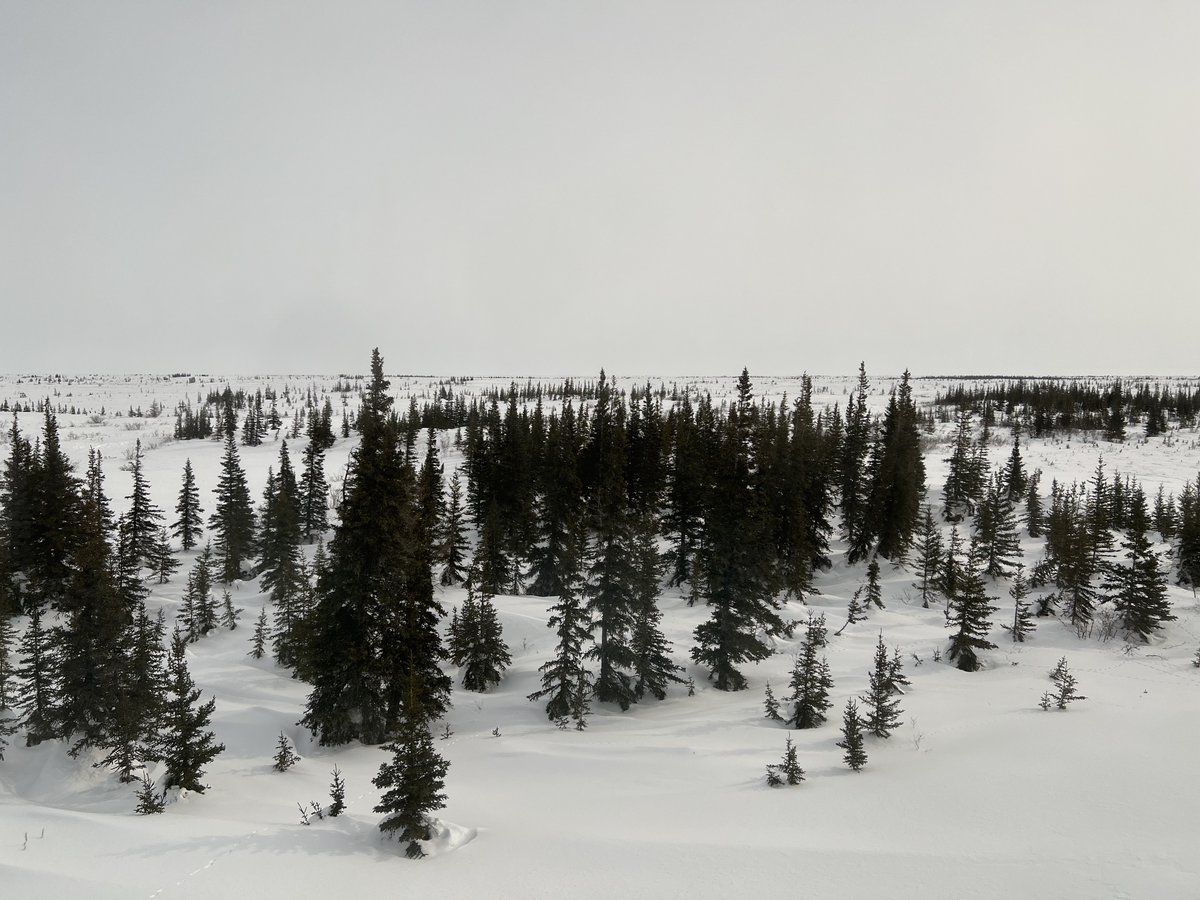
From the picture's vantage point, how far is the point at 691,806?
1215cm

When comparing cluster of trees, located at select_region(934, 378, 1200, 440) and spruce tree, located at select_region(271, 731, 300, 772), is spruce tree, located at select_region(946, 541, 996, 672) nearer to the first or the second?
spruce tree, located at select_region(271, 731, 300, 772)

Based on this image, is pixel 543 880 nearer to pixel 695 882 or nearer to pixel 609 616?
pixel 695 882

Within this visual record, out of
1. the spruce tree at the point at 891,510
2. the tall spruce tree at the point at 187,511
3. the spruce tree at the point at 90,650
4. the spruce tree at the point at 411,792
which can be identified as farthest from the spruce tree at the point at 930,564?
the tall spruce tree at the point at 187,511

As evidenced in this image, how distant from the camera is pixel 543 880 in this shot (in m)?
9.09

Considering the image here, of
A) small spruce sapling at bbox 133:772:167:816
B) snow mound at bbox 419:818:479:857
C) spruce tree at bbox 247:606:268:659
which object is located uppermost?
snow mound at bbox 419:818:479:857

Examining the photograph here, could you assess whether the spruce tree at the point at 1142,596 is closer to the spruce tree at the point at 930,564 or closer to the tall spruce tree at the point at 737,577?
the spruce tree at the point at 930,564

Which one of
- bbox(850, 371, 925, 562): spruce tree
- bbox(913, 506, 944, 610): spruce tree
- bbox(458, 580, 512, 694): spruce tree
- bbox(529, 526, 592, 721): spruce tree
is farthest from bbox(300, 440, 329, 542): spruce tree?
bbox(913, 506, 944, 610): spruce tree

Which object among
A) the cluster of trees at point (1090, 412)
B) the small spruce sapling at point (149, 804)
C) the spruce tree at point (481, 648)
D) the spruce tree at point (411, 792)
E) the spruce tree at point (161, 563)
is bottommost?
the spruce tree at point (161, 563)

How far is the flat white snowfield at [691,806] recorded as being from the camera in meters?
8.58

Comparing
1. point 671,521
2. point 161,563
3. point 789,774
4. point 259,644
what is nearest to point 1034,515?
point 671,521

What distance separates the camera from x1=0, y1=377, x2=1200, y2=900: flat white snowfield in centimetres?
858

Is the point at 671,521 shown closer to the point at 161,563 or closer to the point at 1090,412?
the point at 161,563

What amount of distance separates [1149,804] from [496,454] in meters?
53.7

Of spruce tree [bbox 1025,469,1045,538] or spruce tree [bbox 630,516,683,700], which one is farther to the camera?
spruce tree [bbox 1025,469,1045,538]
